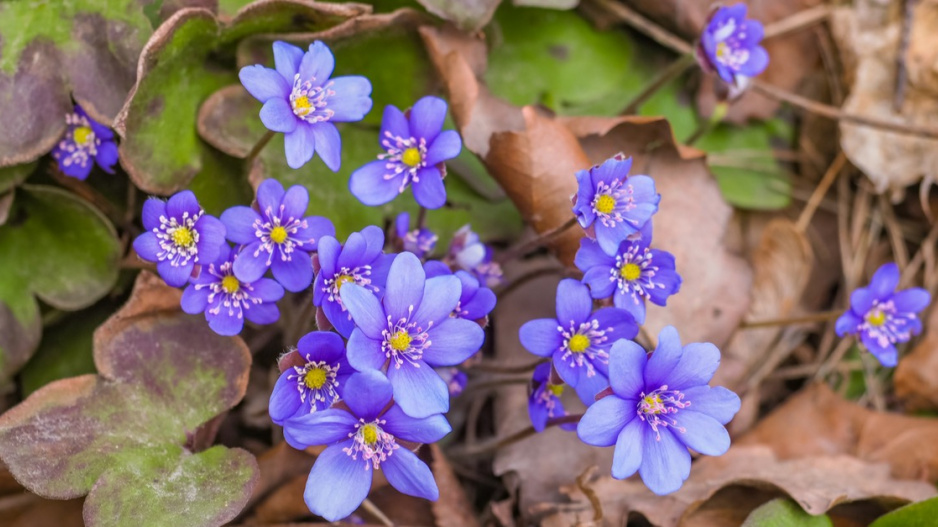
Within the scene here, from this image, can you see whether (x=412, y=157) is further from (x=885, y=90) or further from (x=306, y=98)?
(x=885, y=90)

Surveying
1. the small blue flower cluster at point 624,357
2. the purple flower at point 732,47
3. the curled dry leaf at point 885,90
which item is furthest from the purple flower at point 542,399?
the curled dry leaf at point 885,90

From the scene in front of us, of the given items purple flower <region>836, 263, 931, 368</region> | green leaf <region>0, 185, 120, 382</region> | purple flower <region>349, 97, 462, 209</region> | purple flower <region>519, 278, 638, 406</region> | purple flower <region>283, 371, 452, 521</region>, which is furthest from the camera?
purple flower <region>836, 263, 931, 368</region>

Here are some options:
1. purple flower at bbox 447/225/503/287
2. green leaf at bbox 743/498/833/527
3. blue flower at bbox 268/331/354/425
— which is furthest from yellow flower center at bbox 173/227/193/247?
green leaf at bbox 743/498/833/527

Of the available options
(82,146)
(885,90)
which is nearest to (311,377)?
(82,146)

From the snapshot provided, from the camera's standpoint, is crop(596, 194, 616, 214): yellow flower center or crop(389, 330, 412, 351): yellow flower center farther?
crop(596, 194, 616, 214): yellow flower center

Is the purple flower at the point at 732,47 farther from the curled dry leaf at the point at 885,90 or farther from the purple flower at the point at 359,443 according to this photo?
the purple flower at the point at 359,443

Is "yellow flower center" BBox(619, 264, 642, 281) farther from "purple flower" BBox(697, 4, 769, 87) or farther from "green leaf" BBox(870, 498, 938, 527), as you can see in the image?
"green leaf" BBox(870, 498, 938, 527)
